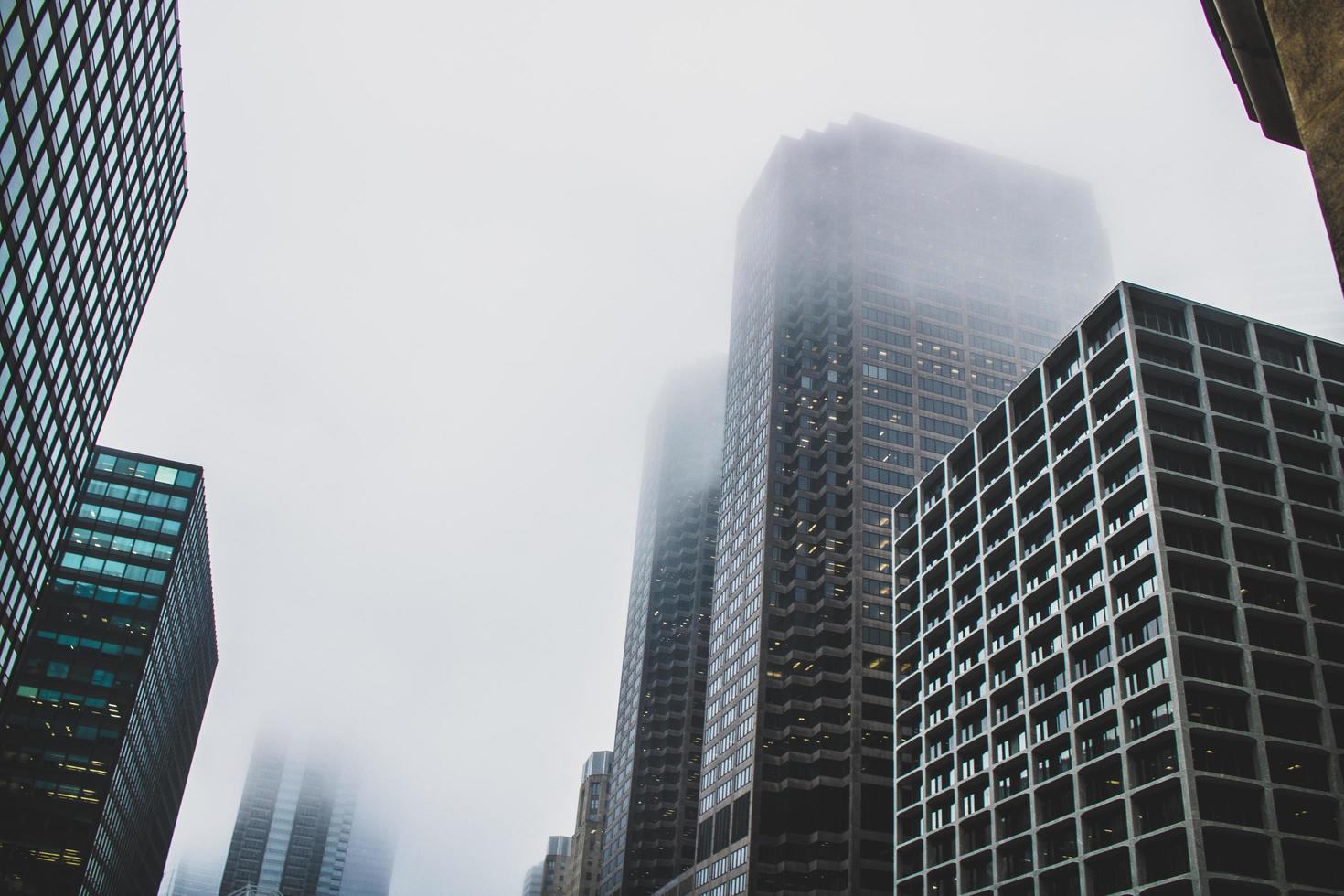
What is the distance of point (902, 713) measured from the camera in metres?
99.6

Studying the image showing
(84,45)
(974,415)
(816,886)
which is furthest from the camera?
(974,415)

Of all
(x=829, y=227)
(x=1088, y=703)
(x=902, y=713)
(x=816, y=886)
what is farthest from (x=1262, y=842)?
(x=829, y=227)

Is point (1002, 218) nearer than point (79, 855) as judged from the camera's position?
No

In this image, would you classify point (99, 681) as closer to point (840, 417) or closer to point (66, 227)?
point (66, 227)

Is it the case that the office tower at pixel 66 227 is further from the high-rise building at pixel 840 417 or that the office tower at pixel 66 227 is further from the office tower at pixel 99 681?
the high-rise building at pixel 840 417

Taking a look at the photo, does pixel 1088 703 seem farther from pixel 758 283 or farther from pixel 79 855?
pixel 758 283

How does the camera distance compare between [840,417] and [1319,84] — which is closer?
[1319,84]

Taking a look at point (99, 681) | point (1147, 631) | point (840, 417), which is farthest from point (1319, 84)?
point (840, 417)

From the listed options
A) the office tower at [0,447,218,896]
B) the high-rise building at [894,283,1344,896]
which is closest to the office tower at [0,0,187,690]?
the office tower at [0,447,218,896]

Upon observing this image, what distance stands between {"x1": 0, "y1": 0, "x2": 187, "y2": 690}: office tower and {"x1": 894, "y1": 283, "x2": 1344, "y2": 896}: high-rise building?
64908mm

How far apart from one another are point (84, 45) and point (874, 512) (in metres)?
107

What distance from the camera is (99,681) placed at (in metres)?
108

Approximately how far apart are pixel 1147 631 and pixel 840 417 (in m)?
83.0

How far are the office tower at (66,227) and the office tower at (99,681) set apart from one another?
32313 millimetres
